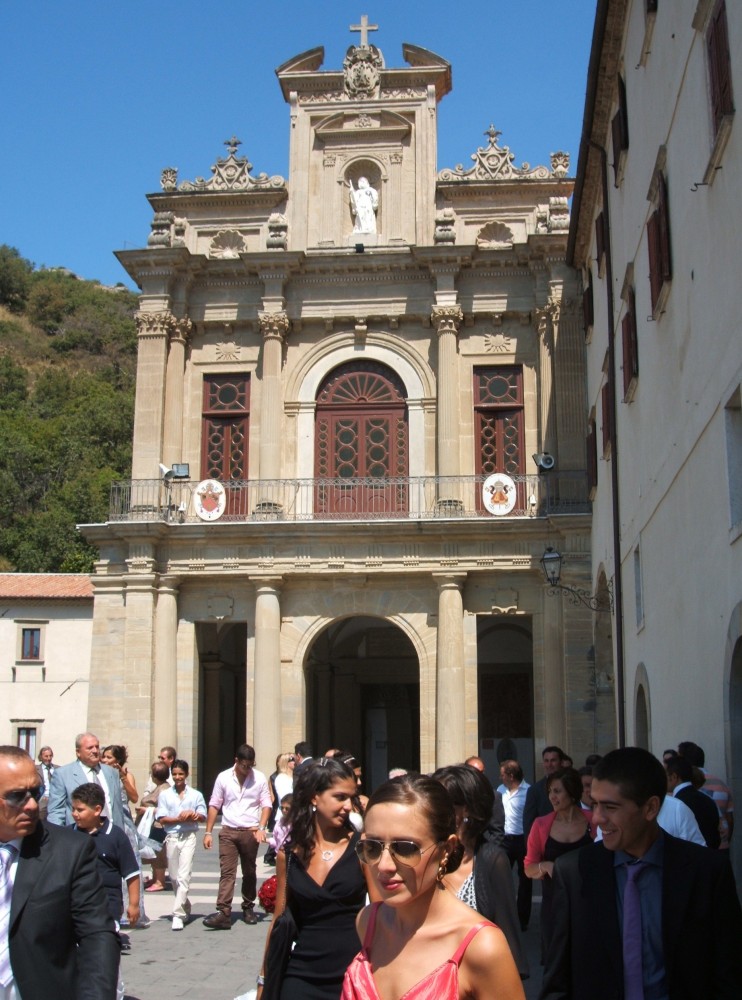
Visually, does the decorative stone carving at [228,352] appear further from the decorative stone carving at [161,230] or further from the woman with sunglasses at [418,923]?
the woman with sunglasses at [418,923]

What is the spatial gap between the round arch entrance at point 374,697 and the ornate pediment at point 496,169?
1129 centimetres

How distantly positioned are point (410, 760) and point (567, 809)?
24.8 metres

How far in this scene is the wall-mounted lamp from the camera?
20719 millimetres

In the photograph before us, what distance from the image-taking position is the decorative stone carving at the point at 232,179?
91.5ft

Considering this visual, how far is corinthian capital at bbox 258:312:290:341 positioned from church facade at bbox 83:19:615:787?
4 centimetres

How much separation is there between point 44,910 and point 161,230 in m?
24.1

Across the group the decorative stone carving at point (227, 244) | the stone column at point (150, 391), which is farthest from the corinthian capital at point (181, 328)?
the decorative stone carving at point (227, 244)

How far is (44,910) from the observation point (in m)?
4.55

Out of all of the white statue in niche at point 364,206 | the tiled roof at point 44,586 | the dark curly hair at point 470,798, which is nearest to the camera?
the dark curly hair at point 470,798

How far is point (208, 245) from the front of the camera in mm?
27922

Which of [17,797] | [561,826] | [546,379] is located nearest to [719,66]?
[561,826]

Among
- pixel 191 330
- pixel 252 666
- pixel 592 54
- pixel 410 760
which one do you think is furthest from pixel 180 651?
pixel 592 54

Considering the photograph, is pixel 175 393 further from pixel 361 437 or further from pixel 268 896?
pixel 268 896

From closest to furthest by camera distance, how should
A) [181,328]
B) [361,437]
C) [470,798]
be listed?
1. [470,798]
2. [361,437]
3. [181,328]
